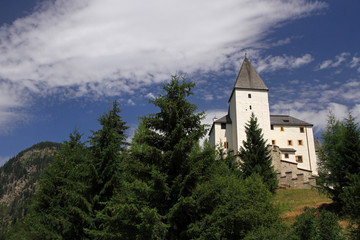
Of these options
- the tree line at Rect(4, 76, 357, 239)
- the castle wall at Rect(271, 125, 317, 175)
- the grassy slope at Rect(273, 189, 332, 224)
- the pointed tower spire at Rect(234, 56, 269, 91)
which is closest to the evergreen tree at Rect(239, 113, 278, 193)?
the grassy slope at Rect(273, 189, 332, 224)

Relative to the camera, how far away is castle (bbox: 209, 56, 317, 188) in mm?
48375

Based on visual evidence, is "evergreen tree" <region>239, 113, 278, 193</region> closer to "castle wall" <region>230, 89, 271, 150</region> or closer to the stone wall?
the stone wall

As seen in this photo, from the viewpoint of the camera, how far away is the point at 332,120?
3381 cm

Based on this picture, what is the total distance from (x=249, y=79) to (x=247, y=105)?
219 inches

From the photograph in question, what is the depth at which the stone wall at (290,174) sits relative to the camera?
38.5 metres

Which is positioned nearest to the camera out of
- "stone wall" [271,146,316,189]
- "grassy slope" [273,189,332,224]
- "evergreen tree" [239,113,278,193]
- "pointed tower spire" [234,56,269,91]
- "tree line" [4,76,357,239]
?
"tree line" [4,76,357,239]

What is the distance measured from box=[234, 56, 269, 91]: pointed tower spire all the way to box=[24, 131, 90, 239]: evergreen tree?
35.7 m

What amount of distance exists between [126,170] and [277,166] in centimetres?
3707

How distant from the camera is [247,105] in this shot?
49.2 m

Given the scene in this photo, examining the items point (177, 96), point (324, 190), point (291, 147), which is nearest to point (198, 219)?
point (177, 96)

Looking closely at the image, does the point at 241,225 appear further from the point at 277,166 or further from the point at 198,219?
the point at 277,166

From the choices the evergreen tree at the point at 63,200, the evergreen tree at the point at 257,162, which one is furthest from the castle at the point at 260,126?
the evergreen tree at the point at 63,200

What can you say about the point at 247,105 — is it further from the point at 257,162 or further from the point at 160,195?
the point at 160,195

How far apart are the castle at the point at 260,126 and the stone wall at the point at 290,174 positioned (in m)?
0.54
